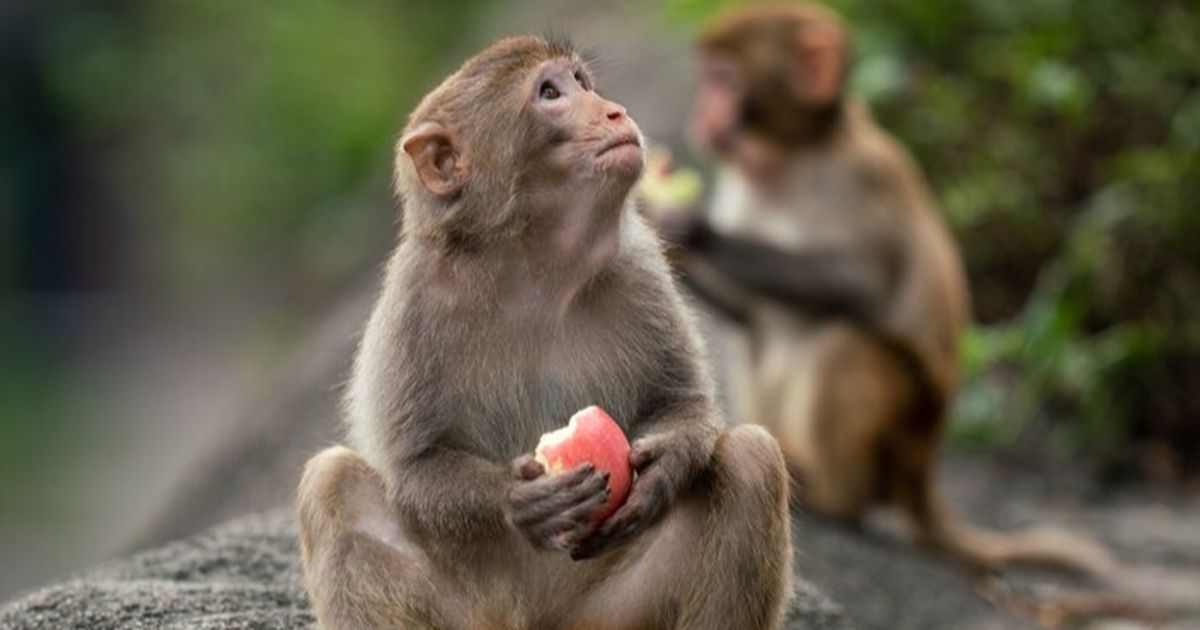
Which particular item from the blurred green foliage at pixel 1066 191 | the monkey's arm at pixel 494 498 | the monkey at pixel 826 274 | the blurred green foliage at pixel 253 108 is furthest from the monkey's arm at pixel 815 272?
the blurred green foliage at pixel 253 108

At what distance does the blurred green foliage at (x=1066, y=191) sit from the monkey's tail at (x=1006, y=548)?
5.10 feet

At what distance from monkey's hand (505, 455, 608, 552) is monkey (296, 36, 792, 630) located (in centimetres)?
2

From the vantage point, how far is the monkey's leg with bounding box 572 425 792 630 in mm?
4793

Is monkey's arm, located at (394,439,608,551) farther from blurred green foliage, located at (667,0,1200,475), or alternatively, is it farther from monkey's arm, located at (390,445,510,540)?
blurred green foliage, located at (667,0,1200,475)

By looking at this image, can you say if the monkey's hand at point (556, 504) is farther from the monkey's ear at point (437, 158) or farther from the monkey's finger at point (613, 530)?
the monkey's ear at point (437, 158)

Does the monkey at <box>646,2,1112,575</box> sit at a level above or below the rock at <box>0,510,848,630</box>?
above

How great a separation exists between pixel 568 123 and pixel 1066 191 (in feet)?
24.6

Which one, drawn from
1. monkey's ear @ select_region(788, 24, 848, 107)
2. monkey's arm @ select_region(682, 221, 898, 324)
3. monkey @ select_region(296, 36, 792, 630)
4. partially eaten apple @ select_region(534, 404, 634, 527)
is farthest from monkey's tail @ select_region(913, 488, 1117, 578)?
partially eaten apple @ select_region(534, 404, 634, 527)

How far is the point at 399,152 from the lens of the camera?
16.9 feet

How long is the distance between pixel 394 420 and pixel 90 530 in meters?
16.5

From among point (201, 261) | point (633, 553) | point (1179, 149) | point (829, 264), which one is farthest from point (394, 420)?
point (201, 261)

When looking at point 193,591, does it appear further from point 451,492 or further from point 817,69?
point 817,69

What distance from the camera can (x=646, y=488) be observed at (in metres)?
4.71

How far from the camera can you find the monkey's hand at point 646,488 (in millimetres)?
4703
